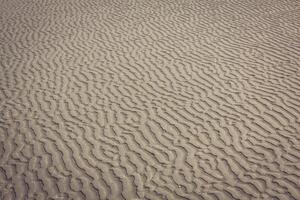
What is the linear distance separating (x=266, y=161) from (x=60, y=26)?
31.2 feet

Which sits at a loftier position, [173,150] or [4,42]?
[173,150]

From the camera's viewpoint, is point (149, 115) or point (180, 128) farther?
point (149, 115)

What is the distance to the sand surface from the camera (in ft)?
15.1

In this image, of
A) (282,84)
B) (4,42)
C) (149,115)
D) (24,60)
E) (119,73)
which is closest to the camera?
(149,115)

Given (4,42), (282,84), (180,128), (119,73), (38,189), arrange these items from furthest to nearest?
(4,42)
(119,73)
(282,84)
(180,128)
(38,189)

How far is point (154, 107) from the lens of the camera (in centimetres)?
636

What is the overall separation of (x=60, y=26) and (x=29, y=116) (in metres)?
5.98

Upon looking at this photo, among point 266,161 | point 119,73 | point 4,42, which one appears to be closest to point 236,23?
point 119,73

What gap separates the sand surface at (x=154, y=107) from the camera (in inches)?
181

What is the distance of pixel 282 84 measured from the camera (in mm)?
6738

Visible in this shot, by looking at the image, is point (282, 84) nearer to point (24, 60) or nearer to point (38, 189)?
point (38, 189)

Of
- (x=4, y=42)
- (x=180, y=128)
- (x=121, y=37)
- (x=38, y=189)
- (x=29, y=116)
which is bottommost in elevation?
(x=38, y=189)

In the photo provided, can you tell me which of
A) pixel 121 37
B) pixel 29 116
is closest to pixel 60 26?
pixel 121 37

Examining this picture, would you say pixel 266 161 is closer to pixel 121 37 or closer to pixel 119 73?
pixel 119 73
